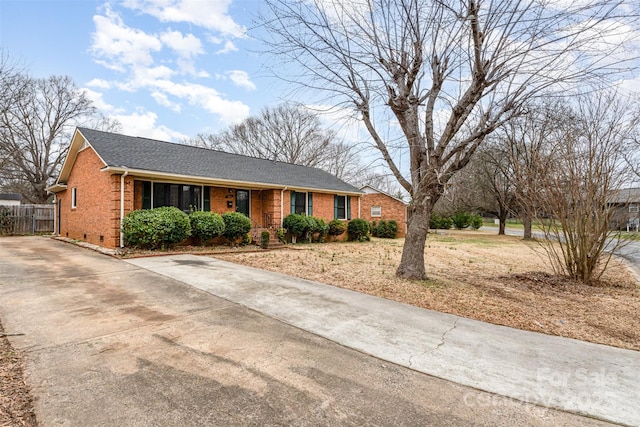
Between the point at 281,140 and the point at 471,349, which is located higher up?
the point at 281,140

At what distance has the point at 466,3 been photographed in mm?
5109

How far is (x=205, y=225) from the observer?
11.1 metres

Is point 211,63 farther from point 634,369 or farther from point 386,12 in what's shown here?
point 634,369

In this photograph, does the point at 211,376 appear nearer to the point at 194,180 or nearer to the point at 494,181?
the point at 194,180

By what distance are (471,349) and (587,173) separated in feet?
19.9

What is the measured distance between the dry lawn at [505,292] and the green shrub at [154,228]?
165 centimetres

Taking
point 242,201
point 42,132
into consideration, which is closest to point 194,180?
point 242,201

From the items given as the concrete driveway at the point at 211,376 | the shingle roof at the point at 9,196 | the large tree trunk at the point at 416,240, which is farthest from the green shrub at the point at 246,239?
the shingle roof at the point at 9,196

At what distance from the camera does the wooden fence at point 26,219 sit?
1777cm

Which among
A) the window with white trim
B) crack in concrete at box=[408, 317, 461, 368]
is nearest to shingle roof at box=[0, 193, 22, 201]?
the window with white trim

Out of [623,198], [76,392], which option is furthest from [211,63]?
[623,198]

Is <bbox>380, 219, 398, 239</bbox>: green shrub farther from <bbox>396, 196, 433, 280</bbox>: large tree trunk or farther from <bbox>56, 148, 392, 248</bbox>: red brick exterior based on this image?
<bbox>396, 196, 433, 280</bbox>: large tree trunk

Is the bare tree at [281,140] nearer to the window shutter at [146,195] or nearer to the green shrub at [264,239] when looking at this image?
the green shrub at [264,239]

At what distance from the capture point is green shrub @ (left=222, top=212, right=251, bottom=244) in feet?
39.7
